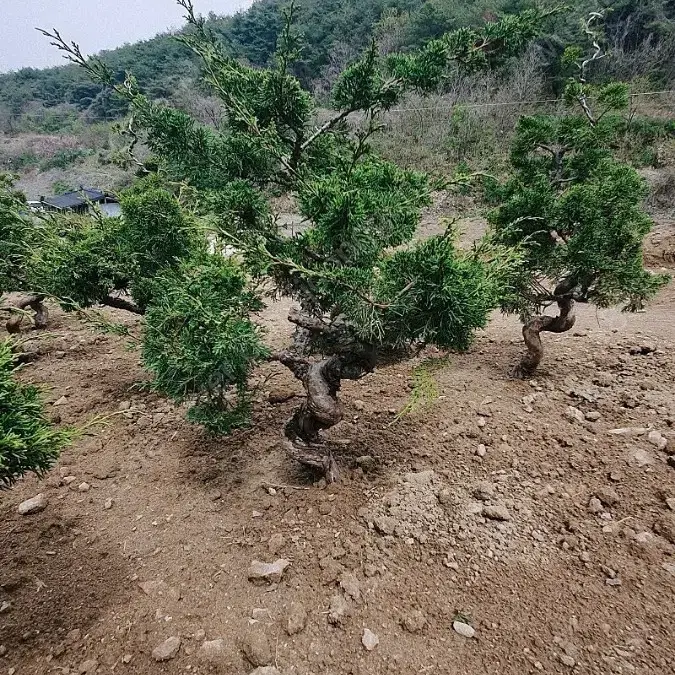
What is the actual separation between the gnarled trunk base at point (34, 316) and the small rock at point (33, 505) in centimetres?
379

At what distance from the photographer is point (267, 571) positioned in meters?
2.89

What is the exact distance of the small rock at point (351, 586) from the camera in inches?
107

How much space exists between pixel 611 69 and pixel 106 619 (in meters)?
22.8

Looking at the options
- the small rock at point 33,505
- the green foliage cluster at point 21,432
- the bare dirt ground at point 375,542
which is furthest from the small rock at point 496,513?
the small rock at point 33,505

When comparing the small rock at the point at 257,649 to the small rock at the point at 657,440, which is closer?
the small rock at the point at 257,649

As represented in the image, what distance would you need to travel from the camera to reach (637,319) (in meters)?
6.81

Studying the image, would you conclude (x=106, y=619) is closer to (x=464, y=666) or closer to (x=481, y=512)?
(x=464, y=666)

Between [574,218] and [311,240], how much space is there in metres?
2.99

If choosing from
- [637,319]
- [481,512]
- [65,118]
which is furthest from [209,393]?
[65,118]

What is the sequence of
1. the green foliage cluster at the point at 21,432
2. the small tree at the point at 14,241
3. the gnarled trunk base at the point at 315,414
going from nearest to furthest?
the green foliage cluster at the point at 21,432, the gnarled trunk base at the point at 315,414, the small tree at the point at 14,241

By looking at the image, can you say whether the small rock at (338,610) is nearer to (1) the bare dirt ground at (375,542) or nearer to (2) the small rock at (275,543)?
(1) the bare dirt ground at (375,542)

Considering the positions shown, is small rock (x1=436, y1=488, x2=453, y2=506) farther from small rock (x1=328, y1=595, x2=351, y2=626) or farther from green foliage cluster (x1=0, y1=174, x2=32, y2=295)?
green foliage cluster (x1=0, y1=174, x2=32, y2=295)

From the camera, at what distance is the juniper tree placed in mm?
2672

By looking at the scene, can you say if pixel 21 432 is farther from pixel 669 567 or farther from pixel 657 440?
pixel 657 440
